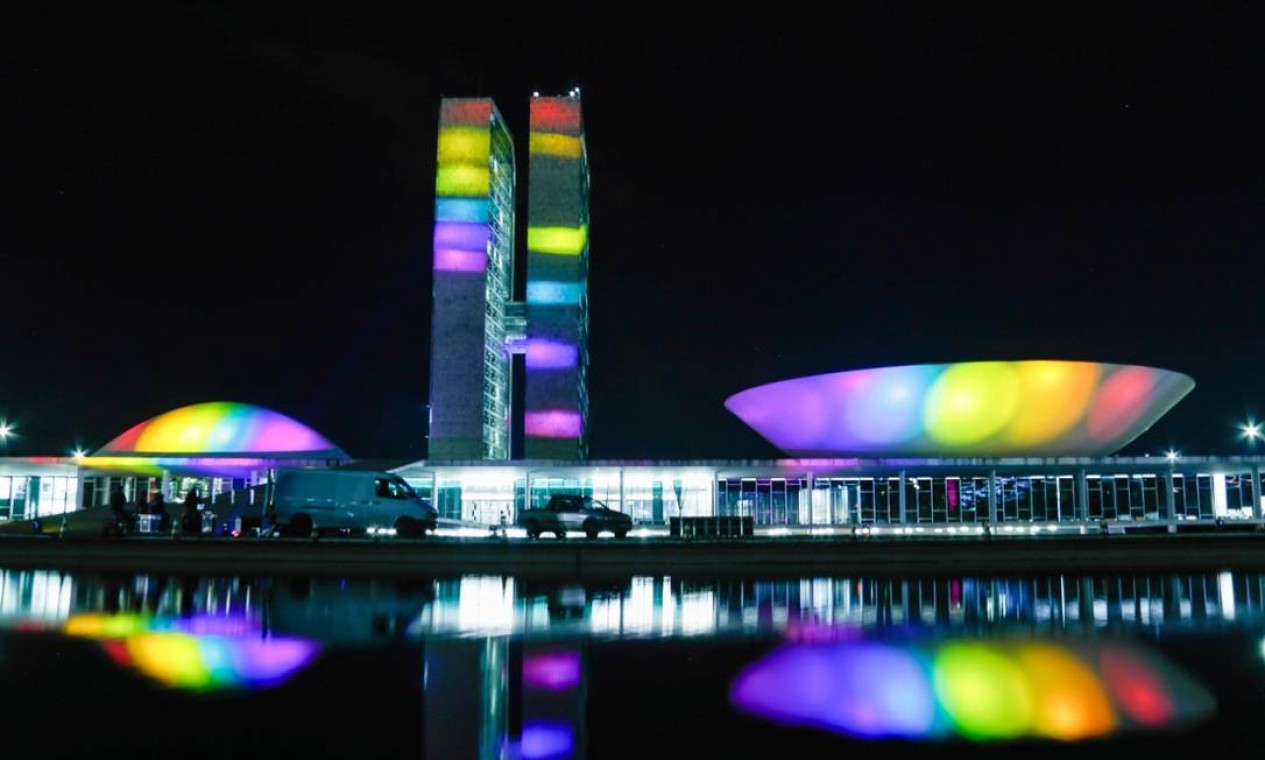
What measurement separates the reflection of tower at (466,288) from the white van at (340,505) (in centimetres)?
4198

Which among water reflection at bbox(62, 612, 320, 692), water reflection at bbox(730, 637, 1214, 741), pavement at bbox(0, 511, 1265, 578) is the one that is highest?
pavement at bbox(0, 511, 1265, 578)

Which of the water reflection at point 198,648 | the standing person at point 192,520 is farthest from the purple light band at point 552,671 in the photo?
the standing person at point 192,520

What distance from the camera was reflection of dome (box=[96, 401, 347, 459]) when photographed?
56594mm

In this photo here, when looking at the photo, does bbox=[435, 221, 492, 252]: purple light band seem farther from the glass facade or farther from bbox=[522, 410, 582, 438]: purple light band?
the glass facade

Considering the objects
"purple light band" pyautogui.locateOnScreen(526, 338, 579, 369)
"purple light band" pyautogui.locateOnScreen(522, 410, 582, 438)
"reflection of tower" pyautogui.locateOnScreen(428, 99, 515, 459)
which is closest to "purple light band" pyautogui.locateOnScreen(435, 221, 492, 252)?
"reflection of tower" pyautogui.locateOnScreen(428, 99, 515, 459)

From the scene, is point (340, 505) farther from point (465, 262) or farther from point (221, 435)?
point (465, 262)

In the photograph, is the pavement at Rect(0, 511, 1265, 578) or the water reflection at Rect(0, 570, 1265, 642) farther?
the pavement at Rect(0, 511, 1265, 578)

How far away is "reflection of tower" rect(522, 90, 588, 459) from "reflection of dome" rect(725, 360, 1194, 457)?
26815 mm

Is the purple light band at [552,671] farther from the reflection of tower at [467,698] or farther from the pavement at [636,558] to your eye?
the pavement at [636,558]

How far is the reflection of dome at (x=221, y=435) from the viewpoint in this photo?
56594 millimetres

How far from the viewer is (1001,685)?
8531 millimetres

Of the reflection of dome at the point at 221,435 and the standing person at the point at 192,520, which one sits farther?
the reflection of dome at the point at 221,435

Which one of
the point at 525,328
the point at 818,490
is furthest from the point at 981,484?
the point at 525,328

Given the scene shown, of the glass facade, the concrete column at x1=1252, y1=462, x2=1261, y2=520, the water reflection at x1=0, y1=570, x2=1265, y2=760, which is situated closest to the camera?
the water reflection at x1=0, y1=570, x2=1265, y2=760
